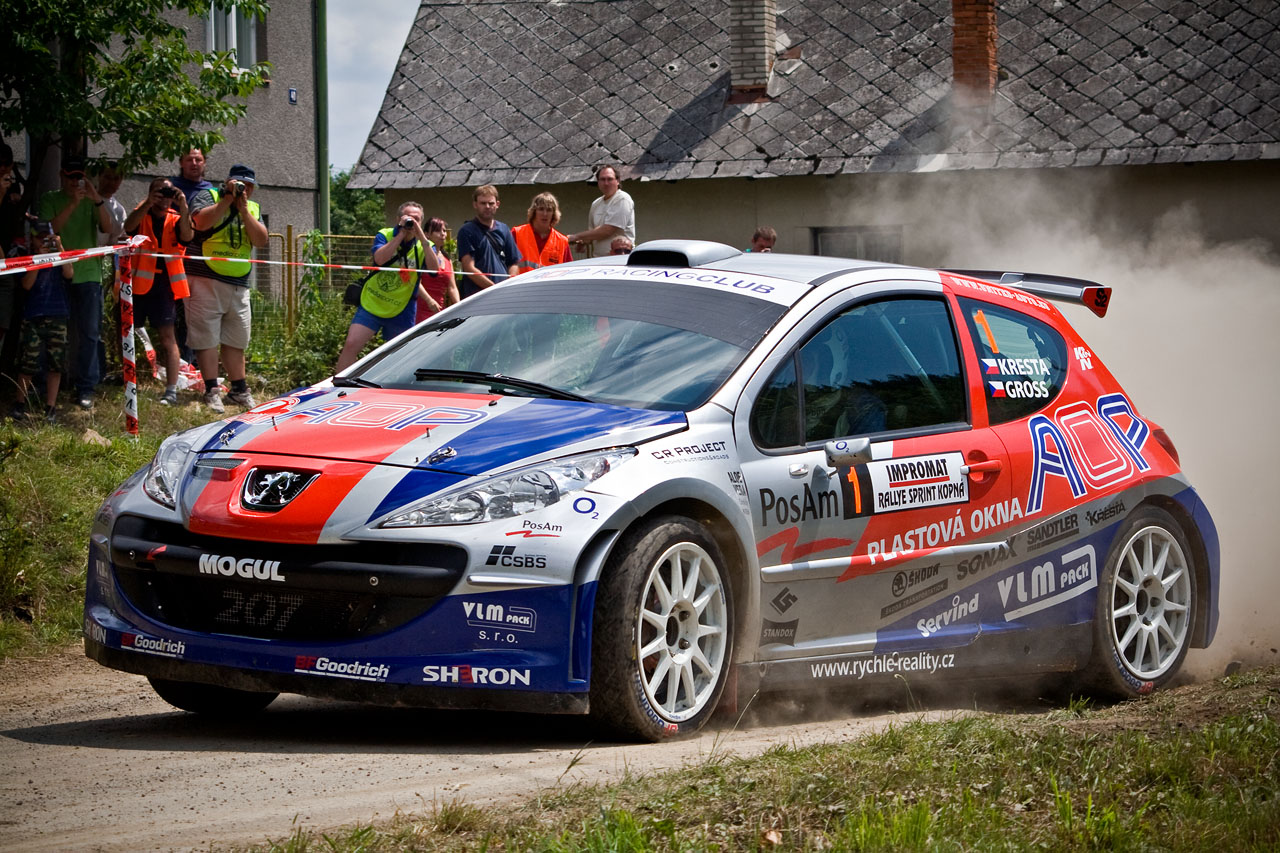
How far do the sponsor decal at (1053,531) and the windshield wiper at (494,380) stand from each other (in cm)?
208

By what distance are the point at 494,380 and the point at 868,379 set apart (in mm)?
1464

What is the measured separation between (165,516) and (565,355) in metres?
1.60

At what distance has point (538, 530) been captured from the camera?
5352 mm

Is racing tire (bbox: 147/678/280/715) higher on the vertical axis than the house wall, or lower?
lower

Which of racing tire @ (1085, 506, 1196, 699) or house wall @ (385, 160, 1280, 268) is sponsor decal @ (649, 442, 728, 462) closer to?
racing tire @ (1085, 506, 1196, 699)

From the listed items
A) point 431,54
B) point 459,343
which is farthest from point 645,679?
point 431,54

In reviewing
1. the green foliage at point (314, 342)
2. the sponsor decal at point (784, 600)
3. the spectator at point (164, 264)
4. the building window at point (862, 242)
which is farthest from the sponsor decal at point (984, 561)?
the building window at point (862, 242)

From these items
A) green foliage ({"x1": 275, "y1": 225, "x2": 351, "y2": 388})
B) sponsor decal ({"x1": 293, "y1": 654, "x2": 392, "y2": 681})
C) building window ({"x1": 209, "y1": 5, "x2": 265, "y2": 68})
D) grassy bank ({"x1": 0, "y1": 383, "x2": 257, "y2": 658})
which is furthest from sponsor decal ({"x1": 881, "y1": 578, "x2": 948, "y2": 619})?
building window ({"x1": 209, "y1": 5, "x2": 265, "y2": 68})

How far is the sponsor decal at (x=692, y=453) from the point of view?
18.7 ft

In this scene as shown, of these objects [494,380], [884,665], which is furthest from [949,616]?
[494,380]

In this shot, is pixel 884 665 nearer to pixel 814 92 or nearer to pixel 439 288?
pixel 439 288

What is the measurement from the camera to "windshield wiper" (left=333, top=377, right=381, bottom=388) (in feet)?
21.7

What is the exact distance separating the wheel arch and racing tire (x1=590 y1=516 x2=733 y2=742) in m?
2.84

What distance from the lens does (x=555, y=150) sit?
24828 millimetres
